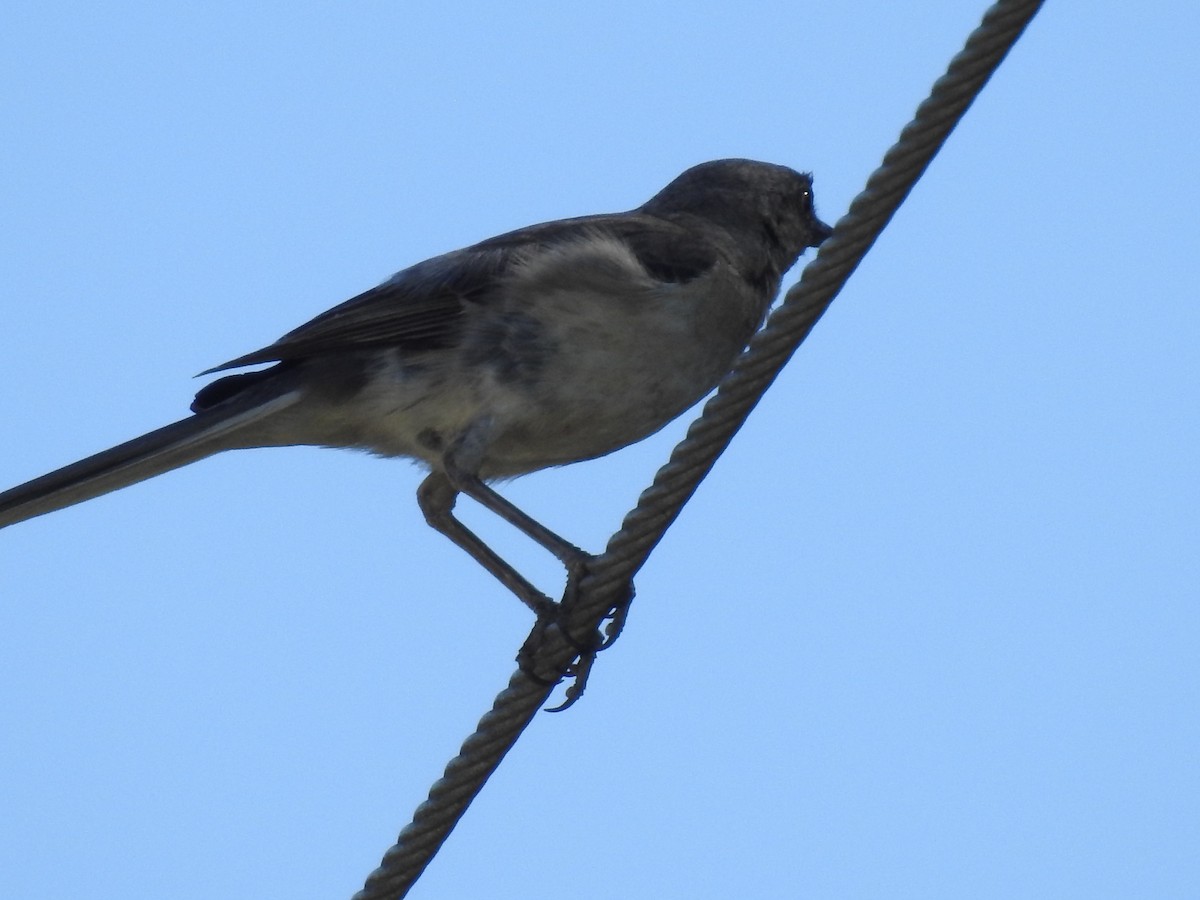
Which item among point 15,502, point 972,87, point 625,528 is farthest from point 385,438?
point 972,87

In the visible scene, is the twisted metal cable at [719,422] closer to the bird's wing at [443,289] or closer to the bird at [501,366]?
the bird at [501,366]

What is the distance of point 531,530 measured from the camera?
5809mm

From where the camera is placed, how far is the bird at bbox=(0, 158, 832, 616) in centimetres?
593

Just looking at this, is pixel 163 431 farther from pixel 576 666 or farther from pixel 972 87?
pixel 972 87

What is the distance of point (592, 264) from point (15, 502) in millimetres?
2256

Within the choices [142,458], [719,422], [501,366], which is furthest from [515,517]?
[719,422]

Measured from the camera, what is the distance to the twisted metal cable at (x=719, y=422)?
11.0ft

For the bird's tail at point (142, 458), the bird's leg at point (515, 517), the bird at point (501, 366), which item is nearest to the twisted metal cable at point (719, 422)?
the bird's leg at point (515, 517)

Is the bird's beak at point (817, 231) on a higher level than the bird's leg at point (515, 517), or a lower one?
higher

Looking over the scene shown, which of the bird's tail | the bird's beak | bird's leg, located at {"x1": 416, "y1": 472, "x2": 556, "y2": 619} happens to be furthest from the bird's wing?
the bird's beak

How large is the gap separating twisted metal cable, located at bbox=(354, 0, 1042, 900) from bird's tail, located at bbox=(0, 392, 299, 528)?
5.34 feet

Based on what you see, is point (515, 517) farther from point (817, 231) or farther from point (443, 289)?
point (817, 231)

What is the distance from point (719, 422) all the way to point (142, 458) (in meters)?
2.48

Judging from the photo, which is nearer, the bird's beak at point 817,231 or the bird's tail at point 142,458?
the bird's tail at point 142,458
